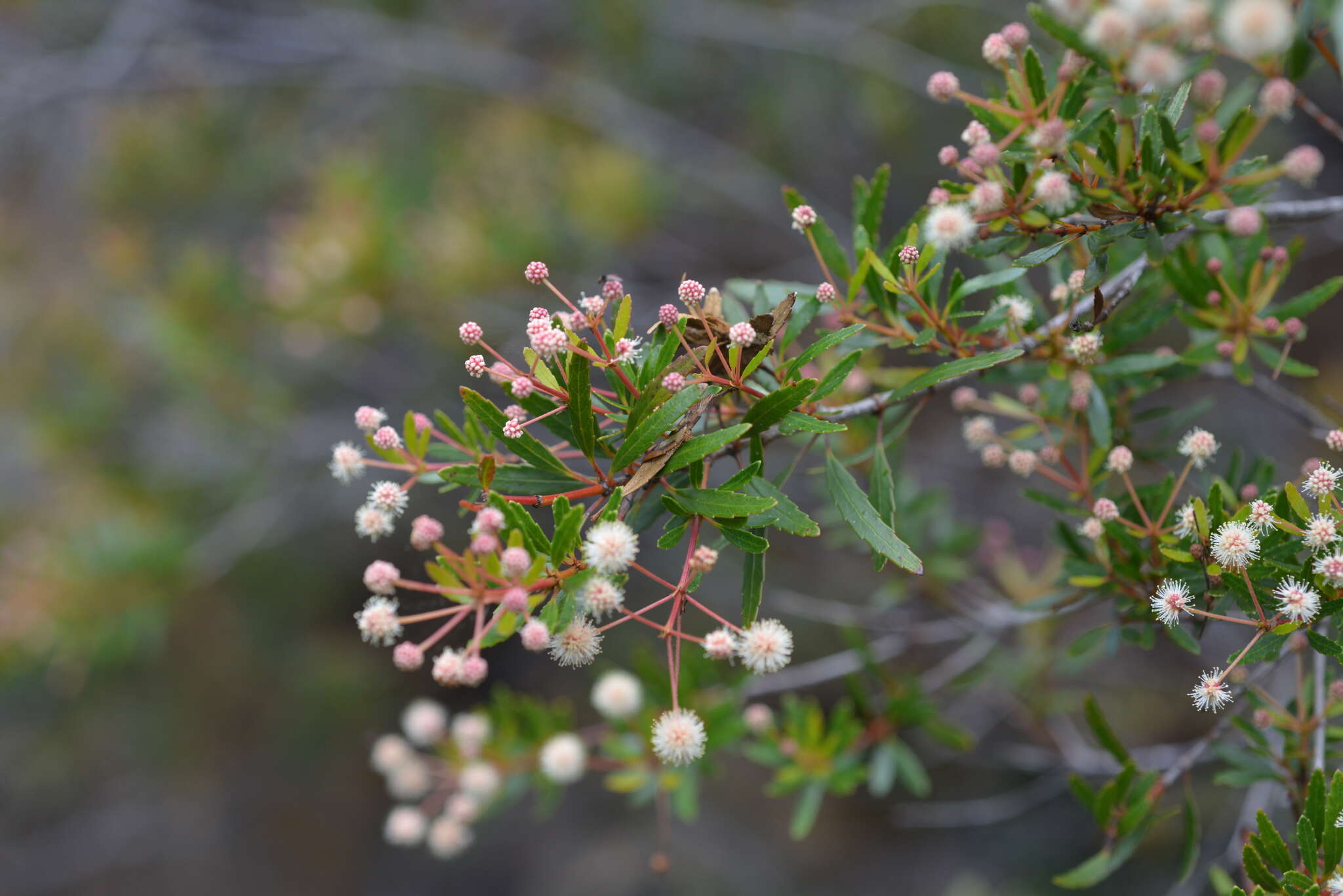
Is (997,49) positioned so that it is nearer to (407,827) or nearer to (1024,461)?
(1024,461)

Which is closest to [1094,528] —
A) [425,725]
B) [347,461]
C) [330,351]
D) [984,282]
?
[984,282]

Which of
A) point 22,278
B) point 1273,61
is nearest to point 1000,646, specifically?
point 1273,61

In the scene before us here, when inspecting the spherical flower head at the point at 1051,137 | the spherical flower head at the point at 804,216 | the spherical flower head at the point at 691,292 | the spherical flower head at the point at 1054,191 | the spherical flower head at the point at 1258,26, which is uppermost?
the spherical flower head at the point at 1258,26

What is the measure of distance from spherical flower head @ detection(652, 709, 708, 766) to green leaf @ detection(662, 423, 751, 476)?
303 millimetres

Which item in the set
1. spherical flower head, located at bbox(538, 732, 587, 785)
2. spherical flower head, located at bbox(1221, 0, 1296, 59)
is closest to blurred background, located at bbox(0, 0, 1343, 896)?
spherical flower head, located at bbox(538, 732, 587, 785)

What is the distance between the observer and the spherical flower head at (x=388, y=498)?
94cm

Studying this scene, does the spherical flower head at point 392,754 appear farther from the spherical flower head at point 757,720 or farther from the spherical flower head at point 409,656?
the spherical flower head at point 409,656

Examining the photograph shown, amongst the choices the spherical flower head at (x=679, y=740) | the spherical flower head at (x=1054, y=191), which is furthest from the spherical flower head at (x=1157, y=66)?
the spherical flower head at (x=679, y=740)

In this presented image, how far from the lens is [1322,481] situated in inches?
33.7

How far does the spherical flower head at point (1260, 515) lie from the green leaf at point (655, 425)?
638 mm

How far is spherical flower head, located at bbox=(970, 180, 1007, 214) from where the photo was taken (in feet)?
2.88

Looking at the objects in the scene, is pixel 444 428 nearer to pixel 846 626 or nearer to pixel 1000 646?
pixel 846 626

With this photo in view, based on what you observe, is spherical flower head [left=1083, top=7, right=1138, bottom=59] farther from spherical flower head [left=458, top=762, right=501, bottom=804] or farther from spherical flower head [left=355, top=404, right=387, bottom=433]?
spherical flower head [left=458, top=762, right=501, bottom=804]

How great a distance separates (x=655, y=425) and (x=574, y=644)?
0.85 ft
